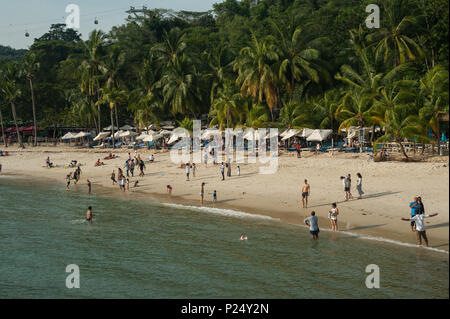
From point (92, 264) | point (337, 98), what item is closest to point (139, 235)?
point (92, 264)

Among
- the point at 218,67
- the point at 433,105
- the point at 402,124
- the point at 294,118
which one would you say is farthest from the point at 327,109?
the point at 218,67

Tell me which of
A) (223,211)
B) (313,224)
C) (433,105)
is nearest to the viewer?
(313,224)

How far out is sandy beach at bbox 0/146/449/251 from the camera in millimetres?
22002

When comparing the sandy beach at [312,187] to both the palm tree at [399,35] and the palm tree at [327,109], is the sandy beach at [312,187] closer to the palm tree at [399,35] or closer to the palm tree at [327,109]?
the palm tree at [327,109]

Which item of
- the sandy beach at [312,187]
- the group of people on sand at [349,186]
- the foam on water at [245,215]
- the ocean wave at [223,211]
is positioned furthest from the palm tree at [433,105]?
the ocean wave at [223,211]

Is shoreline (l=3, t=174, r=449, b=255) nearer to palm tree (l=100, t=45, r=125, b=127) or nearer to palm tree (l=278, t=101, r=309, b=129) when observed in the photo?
palm tree (l=278, t=101, r=309, b=129)

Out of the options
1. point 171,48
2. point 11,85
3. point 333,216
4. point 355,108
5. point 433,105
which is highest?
point 171,48

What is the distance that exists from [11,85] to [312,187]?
58341 mm

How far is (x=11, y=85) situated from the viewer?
2744 inches

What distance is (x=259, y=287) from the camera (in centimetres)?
1579

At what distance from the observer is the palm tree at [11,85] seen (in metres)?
69.1

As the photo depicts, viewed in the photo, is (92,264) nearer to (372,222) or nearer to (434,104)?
(372,222)

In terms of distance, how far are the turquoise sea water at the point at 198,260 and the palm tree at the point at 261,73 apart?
2236 cm

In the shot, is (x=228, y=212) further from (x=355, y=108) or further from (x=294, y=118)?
(x=294, y=118)
